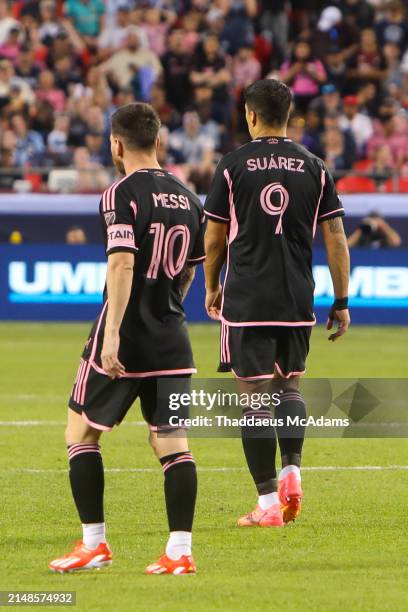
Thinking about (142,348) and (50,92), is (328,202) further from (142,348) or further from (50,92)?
(50,92)

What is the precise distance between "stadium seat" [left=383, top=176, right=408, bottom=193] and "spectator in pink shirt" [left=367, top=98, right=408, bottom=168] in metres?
1.14

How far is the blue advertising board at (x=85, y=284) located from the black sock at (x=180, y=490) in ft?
40.8

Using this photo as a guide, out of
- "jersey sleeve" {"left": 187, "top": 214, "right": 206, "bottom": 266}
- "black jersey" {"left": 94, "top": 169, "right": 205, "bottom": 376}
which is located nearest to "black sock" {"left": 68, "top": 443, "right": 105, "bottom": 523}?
"black jersey" {"left": 94, "top": 169, "right": 205, "bottom": 376}

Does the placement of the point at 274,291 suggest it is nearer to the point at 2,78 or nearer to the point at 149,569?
the point at 149,569

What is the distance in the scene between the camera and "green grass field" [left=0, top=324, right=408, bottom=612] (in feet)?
19.0

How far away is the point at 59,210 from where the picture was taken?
2020cm

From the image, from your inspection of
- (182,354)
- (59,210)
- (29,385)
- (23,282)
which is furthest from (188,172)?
(182,354)

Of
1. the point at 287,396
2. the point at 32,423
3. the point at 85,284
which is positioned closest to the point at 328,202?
the point at 287,396

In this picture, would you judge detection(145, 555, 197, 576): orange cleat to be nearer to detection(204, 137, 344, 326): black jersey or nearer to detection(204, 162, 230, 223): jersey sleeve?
detection(204, 137, 344, 326): black jersey

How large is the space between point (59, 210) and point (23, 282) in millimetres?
1602

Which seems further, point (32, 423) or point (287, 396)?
point (32, 423)

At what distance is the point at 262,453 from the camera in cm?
752

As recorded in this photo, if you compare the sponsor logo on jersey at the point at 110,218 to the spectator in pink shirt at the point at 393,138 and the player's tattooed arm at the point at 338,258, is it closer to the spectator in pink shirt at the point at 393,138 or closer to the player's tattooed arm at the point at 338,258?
the player's tattooed arm at the point at 338,258

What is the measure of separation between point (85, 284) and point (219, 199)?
38.3ft
